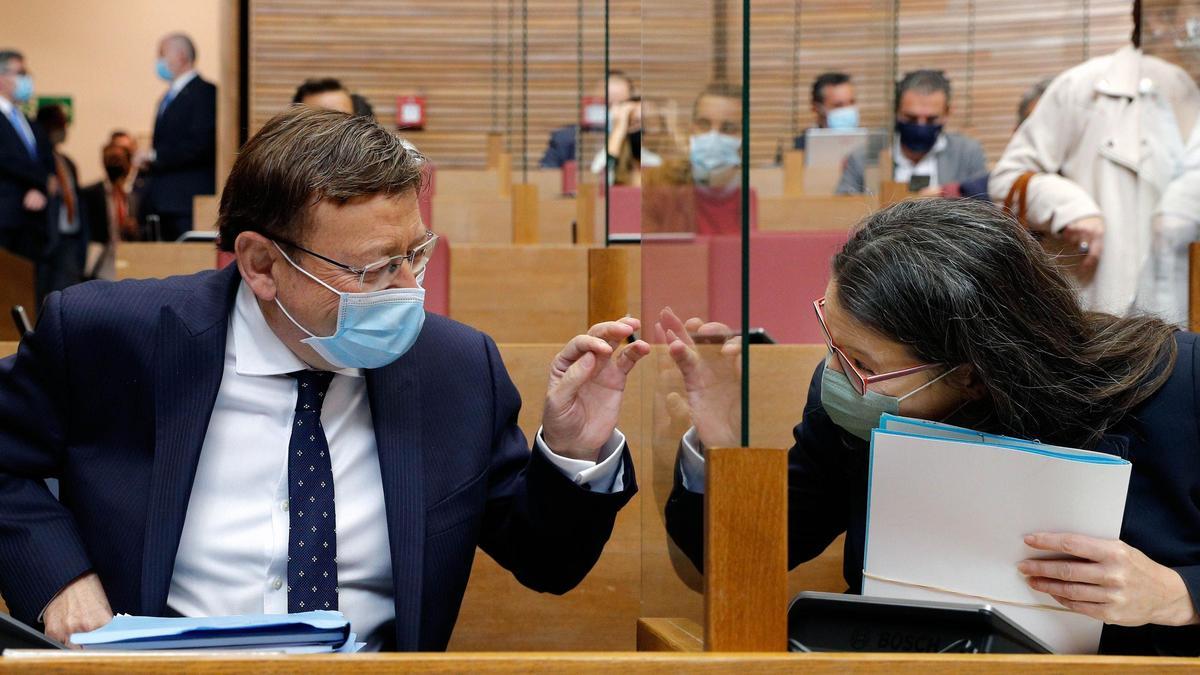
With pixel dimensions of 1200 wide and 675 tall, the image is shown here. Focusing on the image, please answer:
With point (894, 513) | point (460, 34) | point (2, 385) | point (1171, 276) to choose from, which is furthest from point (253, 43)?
point (894, 513)

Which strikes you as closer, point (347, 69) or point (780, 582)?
point (780, 582)

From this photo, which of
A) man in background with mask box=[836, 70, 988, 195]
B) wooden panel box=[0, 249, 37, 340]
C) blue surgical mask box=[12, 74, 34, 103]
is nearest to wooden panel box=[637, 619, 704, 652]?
wooden panel box=[0, 249, 37, 340]

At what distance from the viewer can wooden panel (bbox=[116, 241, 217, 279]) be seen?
3.89 m

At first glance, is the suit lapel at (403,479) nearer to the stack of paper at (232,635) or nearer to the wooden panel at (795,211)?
the stack of paper at (232,635)

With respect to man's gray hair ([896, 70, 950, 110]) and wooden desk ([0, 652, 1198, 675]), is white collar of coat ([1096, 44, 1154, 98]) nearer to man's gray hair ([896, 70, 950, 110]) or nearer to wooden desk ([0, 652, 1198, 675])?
man's gray hair ([896, 70, 950, 110])

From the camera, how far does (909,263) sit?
1.61 meters

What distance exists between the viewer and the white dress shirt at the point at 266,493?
1.67 meters

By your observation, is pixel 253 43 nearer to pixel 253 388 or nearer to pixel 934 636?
pixel 253 388

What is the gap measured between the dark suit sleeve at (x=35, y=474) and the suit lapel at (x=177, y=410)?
109 millimetres

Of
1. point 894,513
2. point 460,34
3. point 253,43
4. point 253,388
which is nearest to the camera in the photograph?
point 894,513

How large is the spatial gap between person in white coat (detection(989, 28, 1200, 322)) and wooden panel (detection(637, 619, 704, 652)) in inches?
94.8

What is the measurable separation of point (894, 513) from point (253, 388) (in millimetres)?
860

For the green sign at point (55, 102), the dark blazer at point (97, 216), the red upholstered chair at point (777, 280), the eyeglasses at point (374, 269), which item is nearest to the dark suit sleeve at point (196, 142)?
the dark blazer at point (97, 216)

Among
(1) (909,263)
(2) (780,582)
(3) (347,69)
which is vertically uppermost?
(3) (347,69)
